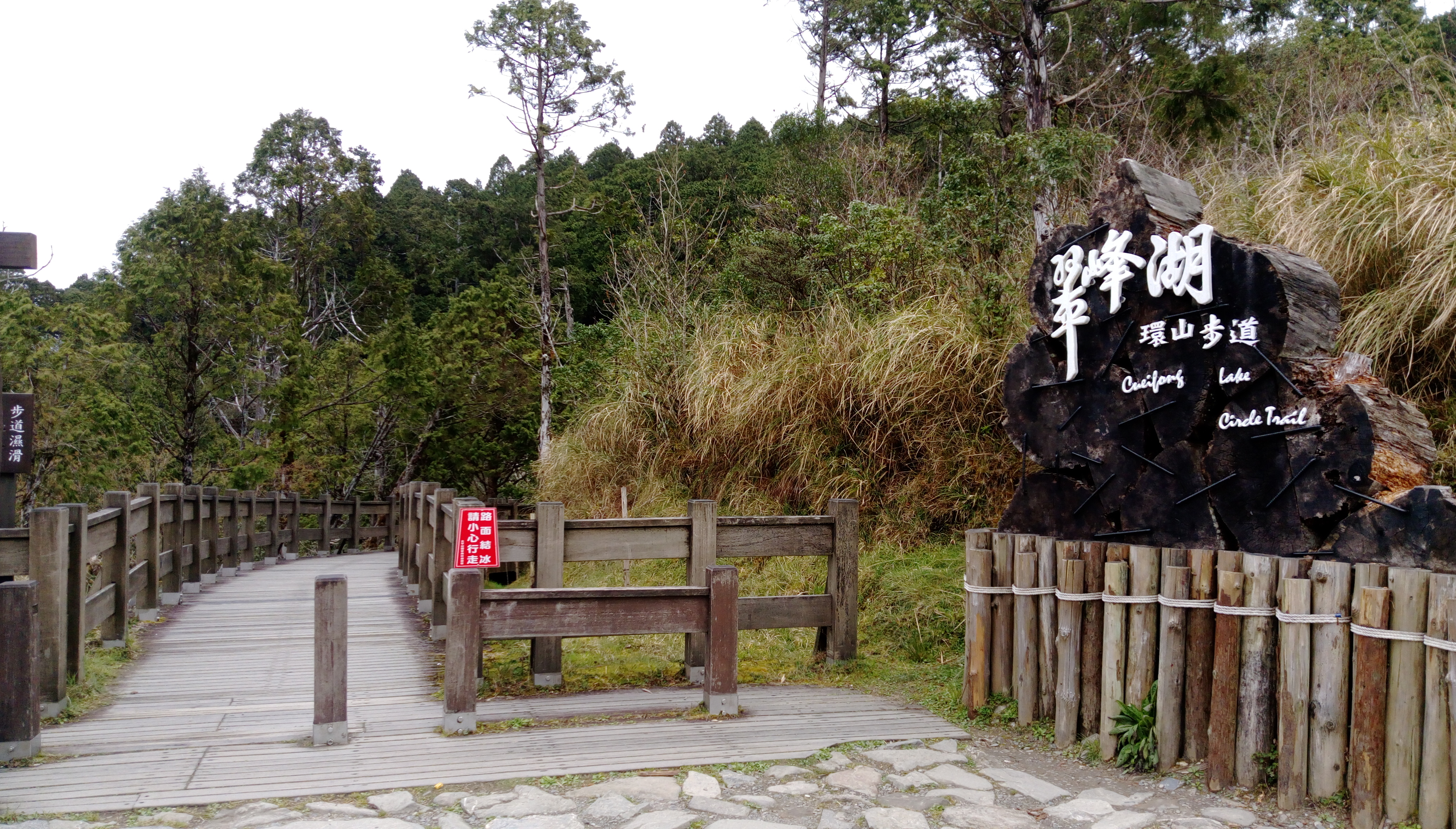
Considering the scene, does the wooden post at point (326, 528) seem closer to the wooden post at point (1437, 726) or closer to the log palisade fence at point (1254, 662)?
the log palisade fence at point (1254, 662)

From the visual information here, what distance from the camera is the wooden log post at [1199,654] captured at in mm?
4430

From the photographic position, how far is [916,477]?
9.13 metres

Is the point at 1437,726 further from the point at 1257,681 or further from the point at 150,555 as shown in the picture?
the point at 150,555

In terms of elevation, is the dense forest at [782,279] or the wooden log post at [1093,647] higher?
the dense forest at [782,279]

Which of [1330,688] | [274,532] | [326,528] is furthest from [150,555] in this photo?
[326,528]

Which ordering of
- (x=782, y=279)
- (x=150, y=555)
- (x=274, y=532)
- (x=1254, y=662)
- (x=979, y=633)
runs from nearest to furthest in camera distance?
(x=1254, y=662)
(x=979, y=633)
(x=150, y=555)
(x=782, y=279)
(x=274, y=532)

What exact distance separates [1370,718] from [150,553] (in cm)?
956

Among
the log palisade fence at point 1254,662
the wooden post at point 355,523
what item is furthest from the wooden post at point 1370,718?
the wooden post at point 355,523

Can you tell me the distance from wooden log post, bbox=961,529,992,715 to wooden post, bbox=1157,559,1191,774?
119 cm

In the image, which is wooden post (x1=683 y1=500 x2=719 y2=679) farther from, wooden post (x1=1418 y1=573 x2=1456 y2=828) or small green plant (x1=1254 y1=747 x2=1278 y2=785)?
wooden post (x1=1418 y1=573 x2=1456 y2=828)

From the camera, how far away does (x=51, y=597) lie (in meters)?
5.70

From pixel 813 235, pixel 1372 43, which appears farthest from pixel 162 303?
pixel 1372 43

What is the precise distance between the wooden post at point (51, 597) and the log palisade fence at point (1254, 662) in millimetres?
5253

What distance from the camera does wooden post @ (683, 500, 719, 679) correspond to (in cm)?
645
